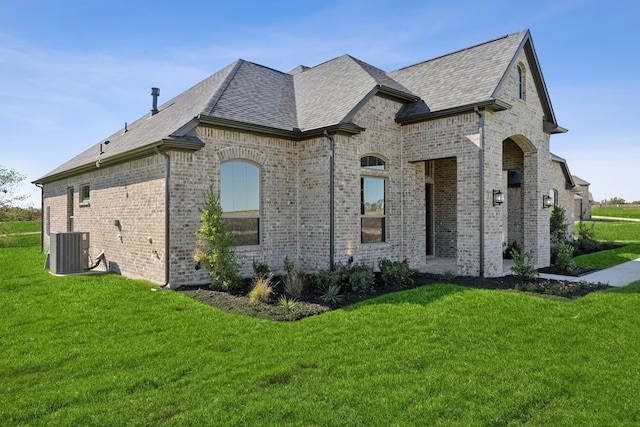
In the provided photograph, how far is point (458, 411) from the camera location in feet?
12.6

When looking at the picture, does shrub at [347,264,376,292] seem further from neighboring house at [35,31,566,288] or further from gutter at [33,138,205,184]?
gutter at [33,138,205,184]

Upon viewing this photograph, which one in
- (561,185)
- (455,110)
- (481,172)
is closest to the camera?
(481,172)

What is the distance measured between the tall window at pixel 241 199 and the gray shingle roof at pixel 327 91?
1.25 metres

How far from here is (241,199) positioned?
34.9ft

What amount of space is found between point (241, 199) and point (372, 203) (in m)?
3.84

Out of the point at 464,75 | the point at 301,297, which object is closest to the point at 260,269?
the point at 301,297

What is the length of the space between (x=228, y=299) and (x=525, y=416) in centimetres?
578

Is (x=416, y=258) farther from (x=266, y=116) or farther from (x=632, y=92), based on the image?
(x=632, y=92)

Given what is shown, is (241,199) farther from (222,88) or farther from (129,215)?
(222,88)

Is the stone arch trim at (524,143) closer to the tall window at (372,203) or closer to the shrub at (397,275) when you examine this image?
the tall window at (372,203)

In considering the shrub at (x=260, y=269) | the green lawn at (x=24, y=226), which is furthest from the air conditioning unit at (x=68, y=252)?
the green lawn at (x=24, y=226)

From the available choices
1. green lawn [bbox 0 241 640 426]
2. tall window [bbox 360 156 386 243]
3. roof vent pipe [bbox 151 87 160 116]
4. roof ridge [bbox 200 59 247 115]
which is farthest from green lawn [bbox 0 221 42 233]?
tall window [bbox 360 156 386 243]

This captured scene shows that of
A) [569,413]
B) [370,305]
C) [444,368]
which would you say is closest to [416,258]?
[370,305]

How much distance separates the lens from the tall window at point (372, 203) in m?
11.5
